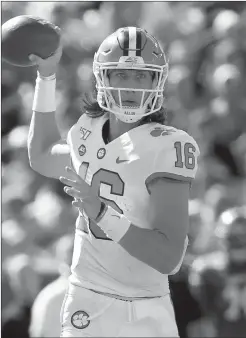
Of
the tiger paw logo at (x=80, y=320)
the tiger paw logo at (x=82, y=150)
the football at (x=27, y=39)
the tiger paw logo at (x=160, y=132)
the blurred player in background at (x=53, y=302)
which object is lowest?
the blurred player in background at (x=53, y=302)

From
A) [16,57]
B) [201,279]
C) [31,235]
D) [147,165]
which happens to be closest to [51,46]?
[16,57]

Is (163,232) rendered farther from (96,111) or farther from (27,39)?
(27,39)

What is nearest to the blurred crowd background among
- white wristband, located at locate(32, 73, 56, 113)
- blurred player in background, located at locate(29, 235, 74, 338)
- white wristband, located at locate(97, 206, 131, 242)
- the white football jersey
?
blurred player in background, located at locate(29, 235, 74, 338)

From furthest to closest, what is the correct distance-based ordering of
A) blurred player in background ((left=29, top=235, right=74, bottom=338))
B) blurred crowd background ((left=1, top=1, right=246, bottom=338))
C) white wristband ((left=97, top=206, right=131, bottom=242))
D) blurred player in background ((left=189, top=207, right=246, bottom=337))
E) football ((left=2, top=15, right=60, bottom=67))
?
blurred crowd background ((left=1, top=1, right=246, bottom=338)), blurred player in background ((left=189, top=207, right=246, bottom=337)), blurred player in background ((left=29, top=235, right=74, bottom=338)), football ((left=2, top=15, right=60, bottom=67)), white wristband ((left=97, top=206, right=131, bottom=242))

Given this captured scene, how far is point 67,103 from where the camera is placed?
154 inches

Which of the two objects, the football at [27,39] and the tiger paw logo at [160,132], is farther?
the football at [27,39]

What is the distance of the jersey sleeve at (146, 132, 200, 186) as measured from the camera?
1.49m

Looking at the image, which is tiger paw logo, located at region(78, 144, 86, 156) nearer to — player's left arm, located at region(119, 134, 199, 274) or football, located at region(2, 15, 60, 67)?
player's left arm, located at region(119, 134, 199, 274)

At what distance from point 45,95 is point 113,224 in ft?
1.76

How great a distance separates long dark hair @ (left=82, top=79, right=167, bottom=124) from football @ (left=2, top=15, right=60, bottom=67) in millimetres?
161

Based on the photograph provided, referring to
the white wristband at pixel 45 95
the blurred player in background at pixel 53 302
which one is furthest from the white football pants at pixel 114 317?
the blurred player in background at pixel 53 302

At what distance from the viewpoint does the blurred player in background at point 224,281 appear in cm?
306

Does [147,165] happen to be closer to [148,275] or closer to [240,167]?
[148,275]

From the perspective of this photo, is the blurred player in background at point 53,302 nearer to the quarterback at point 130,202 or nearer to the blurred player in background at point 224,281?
the blurred player in background at point 224,281
